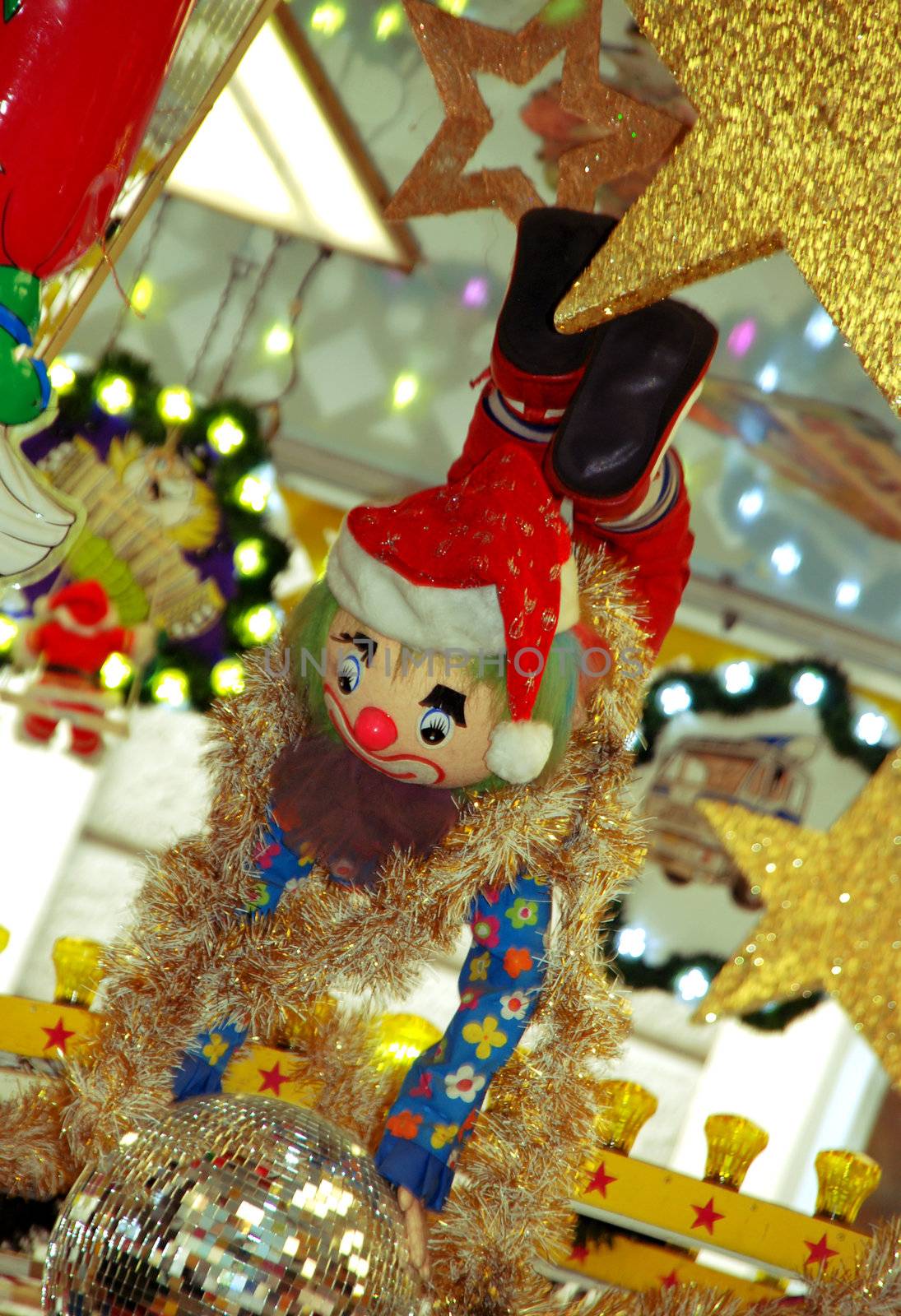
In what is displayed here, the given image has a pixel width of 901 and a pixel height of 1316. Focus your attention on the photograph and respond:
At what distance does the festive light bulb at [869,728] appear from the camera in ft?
6.48

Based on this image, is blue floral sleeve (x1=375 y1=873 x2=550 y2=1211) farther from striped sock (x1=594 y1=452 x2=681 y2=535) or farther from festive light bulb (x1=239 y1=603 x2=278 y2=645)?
festive light bulb (x1=239 y1=603 x2=278 y2=645)

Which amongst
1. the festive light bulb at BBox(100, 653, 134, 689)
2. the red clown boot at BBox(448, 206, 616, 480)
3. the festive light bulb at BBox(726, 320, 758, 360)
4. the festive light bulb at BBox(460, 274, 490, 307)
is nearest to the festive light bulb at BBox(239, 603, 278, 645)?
the festive light bulb at BBox(100, 653, 134, 689)

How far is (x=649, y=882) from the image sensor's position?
82.4 inches

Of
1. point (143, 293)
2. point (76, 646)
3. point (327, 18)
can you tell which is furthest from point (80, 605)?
point (327, 18)

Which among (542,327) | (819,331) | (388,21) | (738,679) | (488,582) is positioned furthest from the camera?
(738,679)

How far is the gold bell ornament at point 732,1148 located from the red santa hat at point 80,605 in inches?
38.9

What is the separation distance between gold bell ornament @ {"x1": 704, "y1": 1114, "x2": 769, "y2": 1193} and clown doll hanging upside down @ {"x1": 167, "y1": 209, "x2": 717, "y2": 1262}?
0.34 meters

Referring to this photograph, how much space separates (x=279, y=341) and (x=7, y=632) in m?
0.54

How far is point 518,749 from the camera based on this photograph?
0.95m

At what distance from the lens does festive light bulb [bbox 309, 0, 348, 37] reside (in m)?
1.43

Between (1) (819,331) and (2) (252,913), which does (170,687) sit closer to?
(2) (252,913)

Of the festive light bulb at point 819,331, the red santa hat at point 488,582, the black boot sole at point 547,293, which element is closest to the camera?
the red santa hat at point 488,582

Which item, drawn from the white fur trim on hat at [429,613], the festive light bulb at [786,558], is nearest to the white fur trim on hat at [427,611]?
the white fur trim on hat at [429,613]

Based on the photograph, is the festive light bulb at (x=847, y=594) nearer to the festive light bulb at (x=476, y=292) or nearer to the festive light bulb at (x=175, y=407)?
the festive light bulb at (x=476, y=292)
